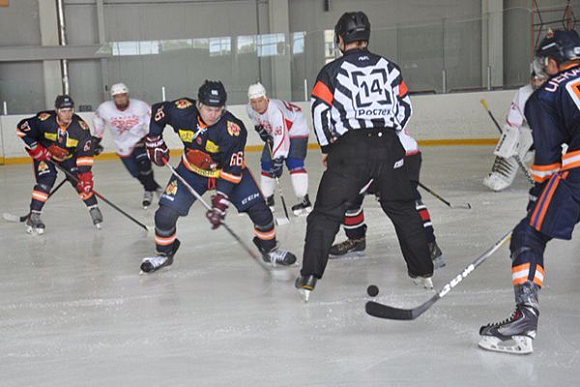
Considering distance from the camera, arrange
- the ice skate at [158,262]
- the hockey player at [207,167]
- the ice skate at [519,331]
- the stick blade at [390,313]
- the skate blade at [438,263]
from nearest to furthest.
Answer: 1. the ice skate at [519,331]
2. the stick blade at [390,313]
3. the hockey player at [207,167]
4. the skate blade at [438,263]
5. the ice skate at [158,262]

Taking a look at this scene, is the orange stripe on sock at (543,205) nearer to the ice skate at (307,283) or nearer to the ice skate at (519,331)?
the ice skate at (519,331)

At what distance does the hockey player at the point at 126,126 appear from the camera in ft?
19.7

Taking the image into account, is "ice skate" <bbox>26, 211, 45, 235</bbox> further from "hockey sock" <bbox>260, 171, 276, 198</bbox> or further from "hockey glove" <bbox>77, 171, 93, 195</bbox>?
Answer: "hockey sock" <bbox>260, 171, 276, 198</bbox>

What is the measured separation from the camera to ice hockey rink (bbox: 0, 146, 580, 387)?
90.6 inches

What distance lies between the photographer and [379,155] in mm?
2904

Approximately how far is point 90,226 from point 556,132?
385 cm

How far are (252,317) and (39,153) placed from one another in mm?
2744

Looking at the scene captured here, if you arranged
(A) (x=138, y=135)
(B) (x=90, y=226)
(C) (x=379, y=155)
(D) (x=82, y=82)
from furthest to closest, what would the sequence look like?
(D) (x=82, y=82) < (A) (x=138, y=135) < (B) (x=90, y=226) < (C) (x=379, y=155)

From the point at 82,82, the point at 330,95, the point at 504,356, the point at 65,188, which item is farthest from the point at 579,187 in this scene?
the point at 82,82

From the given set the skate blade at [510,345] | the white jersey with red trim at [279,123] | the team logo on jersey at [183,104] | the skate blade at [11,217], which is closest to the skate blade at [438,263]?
the skate blade at [510,345]

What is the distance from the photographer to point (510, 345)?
2426 mm

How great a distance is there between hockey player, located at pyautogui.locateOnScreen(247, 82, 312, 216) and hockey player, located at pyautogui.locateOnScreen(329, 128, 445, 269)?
1.39 m

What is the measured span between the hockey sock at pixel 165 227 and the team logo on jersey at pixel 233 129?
0.47 meters

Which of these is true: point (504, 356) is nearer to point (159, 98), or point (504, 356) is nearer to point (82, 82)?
point (159, 98)
